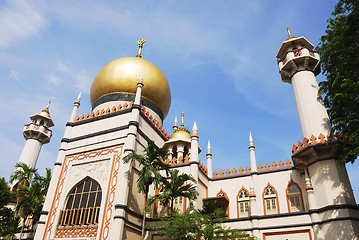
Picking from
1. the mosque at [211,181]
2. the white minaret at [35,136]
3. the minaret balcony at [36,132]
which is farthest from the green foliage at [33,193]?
the minaret balcony at [36,132]

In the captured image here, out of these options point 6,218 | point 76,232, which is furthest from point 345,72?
point 6,218

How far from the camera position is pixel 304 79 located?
16844 mm

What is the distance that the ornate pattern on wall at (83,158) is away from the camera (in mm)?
14672

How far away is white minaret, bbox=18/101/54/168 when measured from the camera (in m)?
26.8

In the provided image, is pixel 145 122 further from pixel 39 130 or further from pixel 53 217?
pixel 39 130

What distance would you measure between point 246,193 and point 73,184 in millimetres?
10114

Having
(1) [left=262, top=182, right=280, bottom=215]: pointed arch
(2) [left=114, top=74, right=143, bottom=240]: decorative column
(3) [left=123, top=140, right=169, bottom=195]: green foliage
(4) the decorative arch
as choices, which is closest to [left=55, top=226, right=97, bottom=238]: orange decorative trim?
(2) [left=114, top=74, right=143, bottom=240]: decorative column

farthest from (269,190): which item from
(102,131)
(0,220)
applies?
(0,220)

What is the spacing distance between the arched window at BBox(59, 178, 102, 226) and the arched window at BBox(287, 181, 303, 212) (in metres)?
10.3

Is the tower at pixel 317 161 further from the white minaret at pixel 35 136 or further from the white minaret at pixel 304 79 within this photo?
the white minaret at pixel 35 136

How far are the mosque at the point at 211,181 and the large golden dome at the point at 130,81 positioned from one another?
266mm

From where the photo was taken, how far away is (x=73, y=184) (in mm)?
16297

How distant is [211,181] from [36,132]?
61.9ft

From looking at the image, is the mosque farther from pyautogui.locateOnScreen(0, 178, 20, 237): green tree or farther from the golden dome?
pyautogui.locateOnScreen(0, 178, 20, 237): green tree
